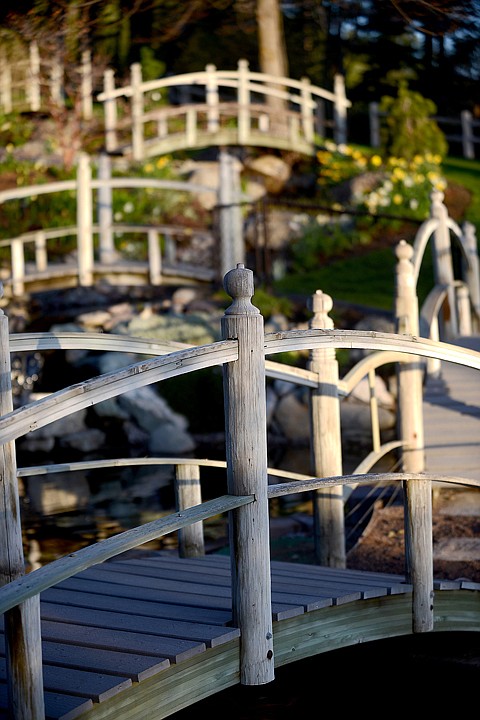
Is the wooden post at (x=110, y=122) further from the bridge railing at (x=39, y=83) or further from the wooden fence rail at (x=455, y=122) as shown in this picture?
the wooden fence rail at (x=455, y=122)

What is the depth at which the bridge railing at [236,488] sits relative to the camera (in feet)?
10.5

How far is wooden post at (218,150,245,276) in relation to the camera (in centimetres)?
1534

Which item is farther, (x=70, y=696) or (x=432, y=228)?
(x=432, y=228)

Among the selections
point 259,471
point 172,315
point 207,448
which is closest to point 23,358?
point 172,315

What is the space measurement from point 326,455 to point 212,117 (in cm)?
1680

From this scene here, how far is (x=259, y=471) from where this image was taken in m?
4.06

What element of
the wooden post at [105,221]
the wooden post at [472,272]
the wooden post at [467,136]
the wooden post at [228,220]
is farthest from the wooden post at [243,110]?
the wooden post at [472,272]

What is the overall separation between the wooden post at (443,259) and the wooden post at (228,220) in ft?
16.9

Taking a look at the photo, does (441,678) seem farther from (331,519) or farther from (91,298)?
(91,298)

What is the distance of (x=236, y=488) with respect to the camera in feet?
13.3

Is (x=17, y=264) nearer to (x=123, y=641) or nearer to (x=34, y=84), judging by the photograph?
(x=34, y=84)

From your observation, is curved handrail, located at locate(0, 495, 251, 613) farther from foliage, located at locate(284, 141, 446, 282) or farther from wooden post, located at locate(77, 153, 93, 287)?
foliage, located at locate(284, 141, 446, 282)

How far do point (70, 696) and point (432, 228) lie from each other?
722cm

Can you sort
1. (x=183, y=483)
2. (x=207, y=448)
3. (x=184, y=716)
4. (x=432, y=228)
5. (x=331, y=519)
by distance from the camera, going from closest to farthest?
(x=184, y=716), (x=183, y=483), (x=331, y=519), (x=432, y=228), (x=207, y=448)
